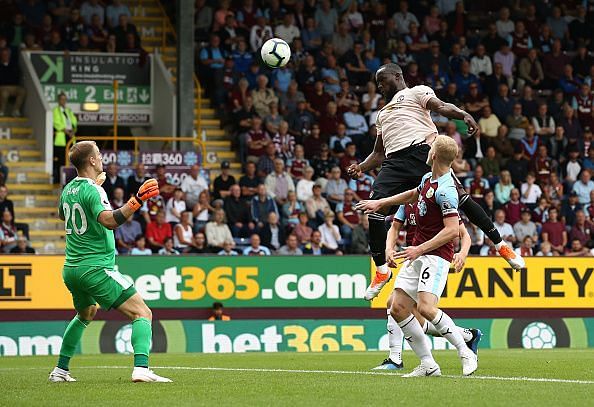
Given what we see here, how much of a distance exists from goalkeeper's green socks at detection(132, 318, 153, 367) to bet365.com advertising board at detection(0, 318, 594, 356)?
27.9ft

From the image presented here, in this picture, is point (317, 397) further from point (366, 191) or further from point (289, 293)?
point (366, 191)

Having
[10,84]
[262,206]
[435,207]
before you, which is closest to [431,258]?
[435,207]

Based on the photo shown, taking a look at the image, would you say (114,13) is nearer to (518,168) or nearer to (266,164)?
(266,164)

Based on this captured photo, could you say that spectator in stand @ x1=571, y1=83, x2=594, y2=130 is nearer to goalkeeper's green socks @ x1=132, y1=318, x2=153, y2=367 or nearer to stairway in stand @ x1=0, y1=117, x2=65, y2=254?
stairway in stand @ x1=0, y1=117, x2=65, y2=254

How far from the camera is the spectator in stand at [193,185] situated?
80.2ft

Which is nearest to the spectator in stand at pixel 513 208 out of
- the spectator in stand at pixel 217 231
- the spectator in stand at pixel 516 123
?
the spectator in stand at pixel 516 123

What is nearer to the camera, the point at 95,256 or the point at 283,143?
the point at 95,256

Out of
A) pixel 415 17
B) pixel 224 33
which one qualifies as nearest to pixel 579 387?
pixel 224 33

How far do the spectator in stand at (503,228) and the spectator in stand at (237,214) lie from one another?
4.84 metres

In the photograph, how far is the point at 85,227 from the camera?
10.3m

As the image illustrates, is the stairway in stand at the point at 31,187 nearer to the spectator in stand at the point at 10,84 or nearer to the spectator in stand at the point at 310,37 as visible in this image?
the spectator in stand at the point at 10,84

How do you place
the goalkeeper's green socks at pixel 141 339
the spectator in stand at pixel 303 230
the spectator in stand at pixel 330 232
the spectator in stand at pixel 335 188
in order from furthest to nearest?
1. the spectator in stand at pixel 335 188
2. the spectator in stand at pixel 330 232
3. the spectator in stand at pixel 303 230
4. the goalkeeper's green socks at pixel 141 339

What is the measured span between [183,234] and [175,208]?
97cm

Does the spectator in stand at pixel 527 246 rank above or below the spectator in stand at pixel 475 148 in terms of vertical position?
below
